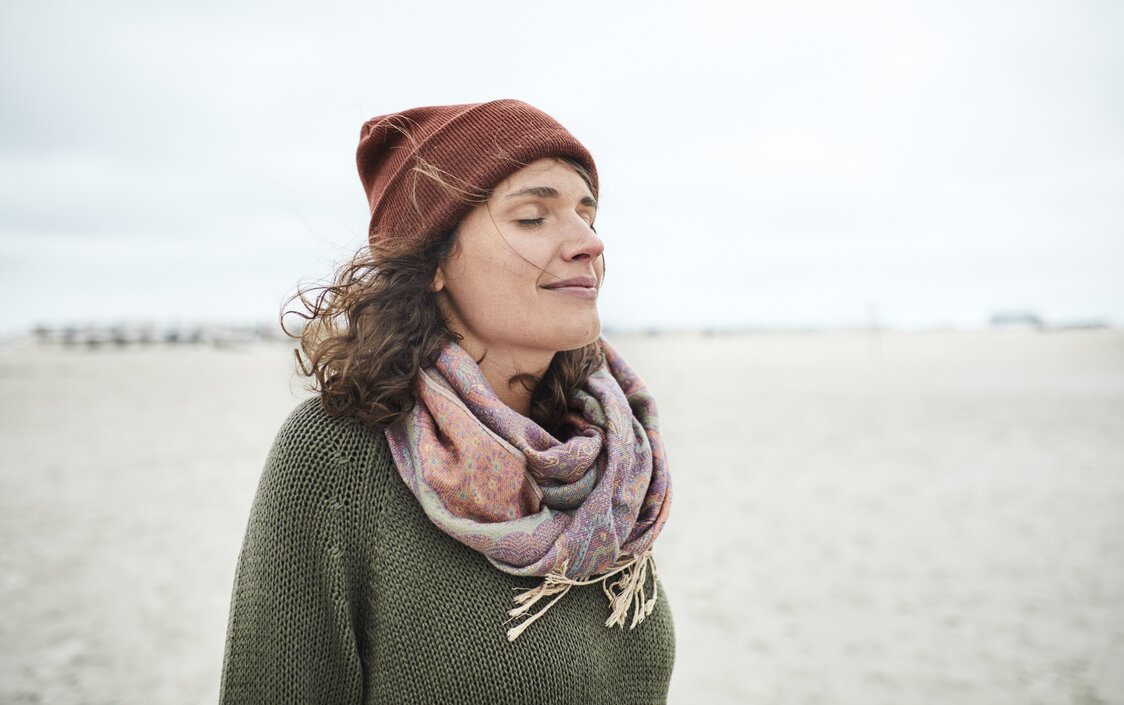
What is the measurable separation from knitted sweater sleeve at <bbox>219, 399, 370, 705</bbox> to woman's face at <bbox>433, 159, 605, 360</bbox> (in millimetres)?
464

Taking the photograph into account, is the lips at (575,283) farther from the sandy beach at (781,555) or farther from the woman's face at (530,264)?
the sandy beach at (781,555)

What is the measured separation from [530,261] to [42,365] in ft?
109

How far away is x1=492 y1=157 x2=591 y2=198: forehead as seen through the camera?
157 centimetres

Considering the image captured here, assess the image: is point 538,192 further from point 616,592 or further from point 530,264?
point 616,592

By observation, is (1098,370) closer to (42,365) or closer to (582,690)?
(582,690)

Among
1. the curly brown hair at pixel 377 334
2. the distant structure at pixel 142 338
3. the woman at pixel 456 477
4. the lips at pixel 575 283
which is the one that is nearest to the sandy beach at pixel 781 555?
the curly brown hair at pixel 377 334

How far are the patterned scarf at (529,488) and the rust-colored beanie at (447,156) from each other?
31cm

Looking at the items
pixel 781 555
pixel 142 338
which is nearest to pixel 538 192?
pixel 781 555

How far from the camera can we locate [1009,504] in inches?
281

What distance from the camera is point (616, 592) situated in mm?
1670

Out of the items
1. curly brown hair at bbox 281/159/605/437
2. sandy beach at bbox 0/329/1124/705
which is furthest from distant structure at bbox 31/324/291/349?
curly brown hair at bbox 281/159/605/437

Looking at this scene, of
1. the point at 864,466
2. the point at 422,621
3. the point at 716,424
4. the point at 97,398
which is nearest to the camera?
the point at 422,621

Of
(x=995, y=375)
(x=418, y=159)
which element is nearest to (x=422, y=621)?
(x=418, y=159)

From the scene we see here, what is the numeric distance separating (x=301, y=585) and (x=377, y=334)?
0.55 meters
